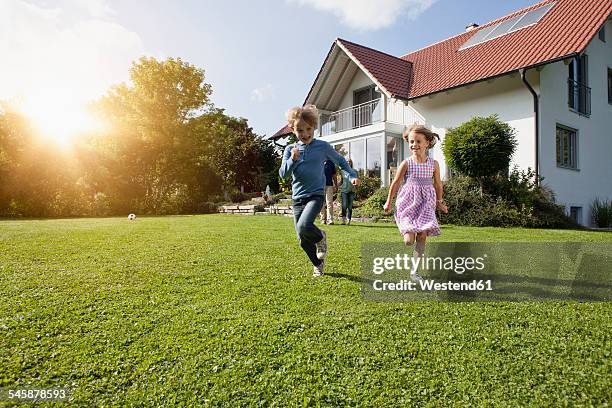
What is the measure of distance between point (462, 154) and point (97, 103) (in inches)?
935

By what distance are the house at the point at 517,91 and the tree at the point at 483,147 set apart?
7.83ft

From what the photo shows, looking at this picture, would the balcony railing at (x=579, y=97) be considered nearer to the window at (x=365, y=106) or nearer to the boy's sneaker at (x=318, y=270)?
the window at (x=365, y=106)

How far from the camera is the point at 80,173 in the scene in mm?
19172

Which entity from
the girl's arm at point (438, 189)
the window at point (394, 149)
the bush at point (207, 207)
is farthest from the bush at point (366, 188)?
the girl's arm at point (438, 189)

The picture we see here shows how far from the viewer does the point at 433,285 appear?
3.54m

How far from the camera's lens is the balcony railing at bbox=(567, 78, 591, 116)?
14373mm

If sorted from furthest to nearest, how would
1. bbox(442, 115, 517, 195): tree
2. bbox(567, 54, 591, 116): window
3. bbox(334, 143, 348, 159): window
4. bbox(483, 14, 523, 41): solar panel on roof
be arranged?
bbox(334, 143, 348, 159): window < bbox(483, 14, 523, 41): solar panel on roof < bbox(567, 54, 591, 116): window < bbox(442, 115, 517, 195): tree

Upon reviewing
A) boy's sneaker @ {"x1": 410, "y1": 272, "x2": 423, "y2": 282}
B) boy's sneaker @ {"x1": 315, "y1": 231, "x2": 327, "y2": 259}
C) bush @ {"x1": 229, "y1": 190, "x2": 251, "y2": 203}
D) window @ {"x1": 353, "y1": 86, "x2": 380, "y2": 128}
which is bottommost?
boy's sneaker @ {"x1": 410, "y1": 272, "x2": 423, "y2": 282}

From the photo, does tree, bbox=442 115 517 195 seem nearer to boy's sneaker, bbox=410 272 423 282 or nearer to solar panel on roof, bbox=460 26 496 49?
solar panel on roof, bbox=460 26 496 49

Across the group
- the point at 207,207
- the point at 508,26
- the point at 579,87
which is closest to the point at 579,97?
the point at 579,87

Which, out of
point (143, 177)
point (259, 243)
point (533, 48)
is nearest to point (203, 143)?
point (143, 177)

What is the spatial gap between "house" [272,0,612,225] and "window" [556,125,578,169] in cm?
4

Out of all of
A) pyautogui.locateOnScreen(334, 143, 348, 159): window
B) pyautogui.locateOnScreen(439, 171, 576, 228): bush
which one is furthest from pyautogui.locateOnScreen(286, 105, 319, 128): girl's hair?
pyautogui.locateOnScreen(334, 143, 348, 159): window

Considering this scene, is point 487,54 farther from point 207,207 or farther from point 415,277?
point 207,207
